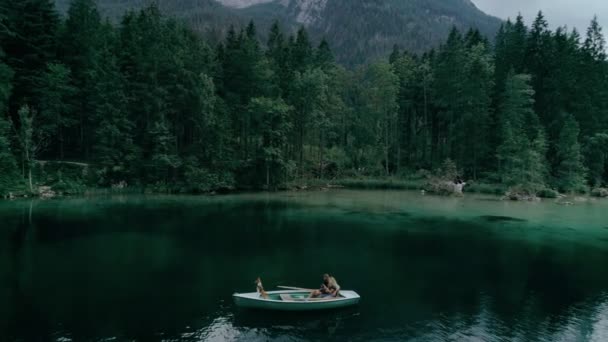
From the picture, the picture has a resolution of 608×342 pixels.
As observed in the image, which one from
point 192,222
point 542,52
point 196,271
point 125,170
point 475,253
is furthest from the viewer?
point 542,52

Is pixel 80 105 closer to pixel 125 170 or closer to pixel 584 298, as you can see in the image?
pixel 125 170

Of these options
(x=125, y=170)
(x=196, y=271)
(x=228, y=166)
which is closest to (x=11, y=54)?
(x=125, y=170)

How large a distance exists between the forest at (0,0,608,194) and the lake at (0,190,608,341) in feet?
51.5

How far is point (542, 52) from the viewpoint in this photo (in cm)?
6356

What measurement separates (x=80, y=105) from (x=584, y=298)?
5959 cm

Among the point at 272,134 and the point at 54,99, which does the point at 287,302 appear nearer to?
the point at 272,134

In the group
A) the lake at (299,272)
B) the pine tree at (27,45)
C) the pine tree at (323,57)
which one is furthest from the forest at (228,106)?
the lake at (299,272)

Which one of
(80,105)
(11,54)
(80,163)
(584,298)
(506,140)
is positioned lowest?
(584,298)

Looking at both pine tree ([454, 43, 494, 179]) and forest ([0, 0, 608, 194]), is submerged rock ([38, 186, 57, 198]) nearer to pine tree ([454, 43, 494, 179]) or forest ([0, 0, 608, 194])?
forest ([0, 0, 608, 194])

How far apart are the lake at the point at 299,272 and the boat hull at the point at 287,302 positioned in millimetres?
330

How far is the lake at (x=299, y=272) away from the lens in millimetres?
14586

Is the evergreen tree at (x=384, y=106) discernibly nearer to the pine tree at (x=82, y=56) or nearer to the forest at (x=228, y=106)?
the forest at (x=228, y=106)

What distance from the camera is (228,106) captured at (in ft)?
200

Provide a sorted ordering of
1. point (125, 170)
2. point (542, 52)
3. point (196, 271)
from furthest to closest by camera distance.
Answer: point (542, 52), point (125, 170), point (196, 271)
